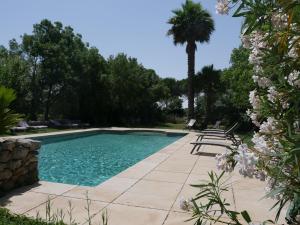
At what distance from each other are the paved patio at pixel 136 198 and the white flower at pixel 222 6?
9.50 ft

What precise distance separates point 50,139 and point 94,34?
13.6 m

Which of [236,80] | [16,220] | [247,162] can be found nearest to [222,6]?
[247,162]

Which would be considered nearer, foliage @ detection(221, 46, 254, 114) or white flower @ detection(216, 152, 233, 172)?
white flower @ detection(216, 152, 233, 172)

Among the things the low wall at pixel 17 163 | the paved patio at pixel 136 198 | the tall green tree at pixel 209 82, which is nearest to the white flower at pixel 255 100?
the paved patio at pixel 136 198

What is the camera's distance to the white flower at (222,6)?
1923mm

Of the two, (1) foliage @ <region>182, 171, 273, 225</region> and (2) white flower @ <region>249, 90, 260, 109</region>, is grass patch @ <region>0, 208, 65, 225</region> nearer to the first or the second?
(1) foliage @ <region>182, 171, 273, 225</region>

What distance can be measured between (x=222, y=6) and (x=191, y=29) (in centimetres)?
2263

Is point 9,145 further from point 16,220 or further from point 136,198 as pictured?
point 136,198

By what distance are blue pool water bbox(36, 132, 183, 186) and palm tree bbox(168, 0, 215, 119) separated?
10344mm

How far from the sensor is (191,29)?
77.8 feet

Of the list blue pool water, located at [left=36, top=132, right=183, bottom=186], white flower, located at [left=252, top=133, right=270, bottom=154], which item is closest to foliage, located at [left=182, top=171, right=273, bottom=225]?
white flower, located at [left=252, top=133, right=270, bottom=154]

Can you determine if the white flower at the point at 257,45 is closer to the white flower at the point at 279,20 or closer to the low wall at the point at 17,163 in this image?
the white flower at the point at 279,20

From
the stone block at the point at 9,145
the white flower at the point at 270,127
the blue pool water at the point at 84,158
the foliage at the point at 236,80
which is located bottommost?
the blue pool water at the point at 84,158

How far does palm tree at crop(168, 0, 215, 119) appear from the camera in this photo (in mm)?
23781
